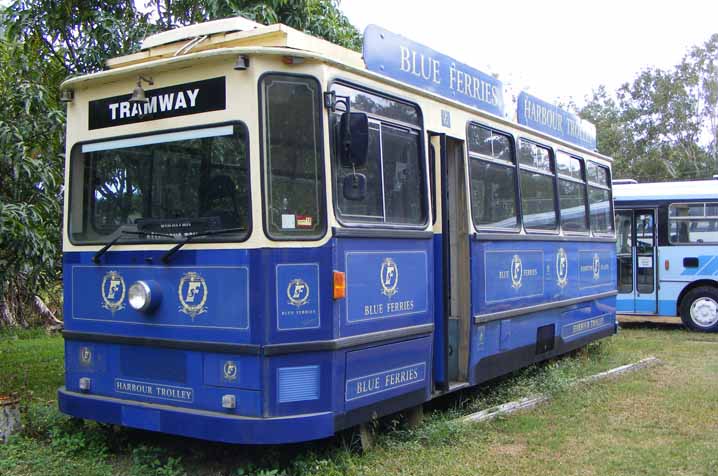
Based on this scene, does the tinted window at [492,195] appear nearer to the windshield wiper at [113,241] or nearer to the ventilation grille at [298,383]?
the ventilation grille at [298,383]

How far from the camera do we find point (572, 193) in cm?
960

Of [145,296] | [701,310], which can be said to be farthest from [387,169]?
[701,310]

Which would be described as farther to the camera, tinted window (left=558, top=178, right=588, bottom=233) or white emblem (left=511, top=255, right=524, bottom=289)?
tinted window (left=558, top=178, right=588, bottom=233)

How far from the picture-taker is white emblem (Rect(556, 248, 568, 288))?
349 inches

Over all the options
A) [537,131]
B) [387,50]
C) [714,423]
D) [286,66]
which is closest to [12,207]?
[286,66]

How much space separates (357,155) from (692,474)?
10.5 feet

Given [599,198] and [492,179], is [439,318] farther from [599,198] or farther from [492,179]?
[599,198]

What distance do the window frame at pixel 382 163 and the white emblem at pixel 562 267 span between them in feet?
9.72

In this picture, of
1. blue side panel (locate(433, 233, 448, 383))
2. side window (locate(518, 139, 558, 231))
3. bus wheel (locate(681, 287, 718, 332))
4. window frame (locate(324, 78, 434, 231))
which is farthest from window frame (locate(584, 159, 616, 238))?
window frame (locate(324, 78, 434, 231))

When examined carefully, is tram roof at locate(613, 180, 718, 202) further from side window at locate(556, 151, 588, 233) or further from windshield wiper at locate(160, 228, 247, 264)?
windshield wiper at locate(160, 228, 247, 264)

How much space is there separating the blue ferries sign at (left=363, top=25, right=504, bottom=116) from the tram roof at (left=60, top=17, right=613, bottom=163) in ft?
0.41

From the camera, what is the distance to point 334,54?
5648 millimetres

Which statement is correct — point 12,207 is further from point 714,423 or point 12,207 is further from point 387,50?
point 714,423

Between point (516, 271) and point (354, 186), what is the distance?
308 centimetres
